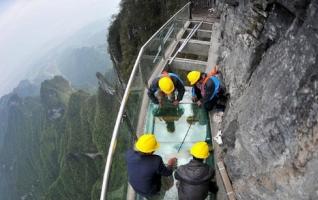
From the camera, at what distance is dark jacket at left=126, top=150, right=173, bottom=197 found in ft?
20.4

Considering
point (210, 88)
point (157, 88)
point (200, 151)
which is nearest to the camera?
point (200, 151)

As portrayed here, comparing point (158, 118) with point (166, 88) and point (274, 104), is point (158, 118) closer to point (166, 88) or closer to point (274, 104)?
point (166, 88)

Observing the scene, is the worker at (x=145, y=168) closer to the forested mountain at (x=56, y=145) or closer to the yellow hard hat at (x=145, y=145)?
the yellow hard hat at (x=145, y=145)

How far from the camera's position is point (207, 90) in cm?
859

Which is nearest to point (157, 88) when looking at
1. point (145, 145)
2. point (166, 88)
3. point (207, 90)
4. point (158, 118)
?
point (166, 88)

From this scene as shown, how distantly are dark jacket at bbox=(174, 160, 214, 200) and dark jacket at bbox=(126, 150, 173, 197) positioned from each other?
1.33 ft

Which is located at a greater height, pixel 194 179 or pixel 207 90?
pixel 207 90

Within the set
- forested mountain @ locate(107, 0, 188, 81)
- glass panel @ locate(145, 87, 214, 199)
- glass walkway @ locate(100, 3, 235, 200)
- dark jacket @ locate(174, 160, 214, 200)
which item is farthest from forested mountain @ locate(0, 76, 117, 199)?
dark jacket @ locate(174, 160, 214, 200)

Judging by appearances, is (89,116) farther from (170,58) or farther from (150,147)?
(150,147)

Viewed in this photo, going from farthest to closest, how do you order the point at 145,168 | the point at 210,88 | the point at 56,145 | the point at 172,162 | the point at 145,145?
the point at 56,145, the point at 210,88, the point at 172,162, the point at 145,145, the point at 145,168

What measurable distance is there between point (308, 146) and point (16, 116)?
167076 mm

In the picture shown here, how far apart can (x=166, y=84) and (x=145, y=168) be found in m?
3.21

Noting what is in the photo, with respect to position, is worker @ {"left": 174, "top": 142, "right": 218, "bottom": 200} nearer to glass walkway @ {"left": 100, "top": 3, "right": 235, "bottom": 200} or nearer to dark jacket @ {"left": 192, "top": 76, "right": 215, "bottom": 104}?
glass walkway @ {"left": 100, "top": 3, "right": 235, "bottom": 200}

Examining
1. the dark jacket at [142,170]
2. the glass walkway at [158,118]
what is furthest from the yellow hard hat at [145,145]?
the glass walkway at [158,118]
